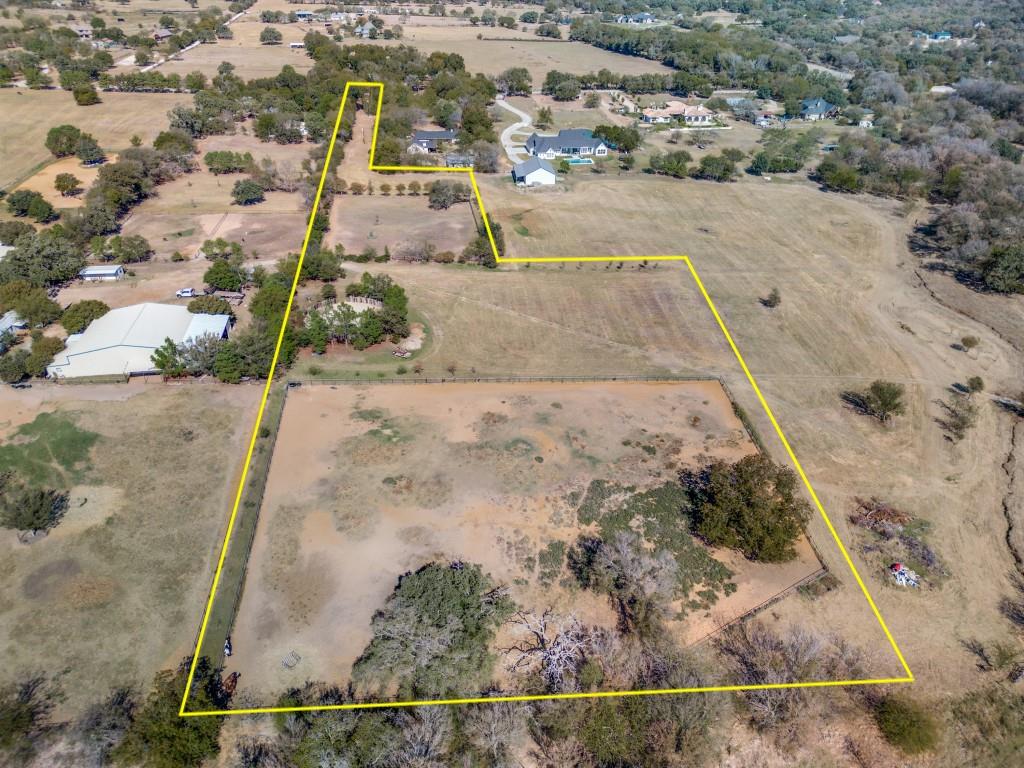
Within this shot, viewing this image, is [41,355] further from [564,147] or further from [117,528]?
[564,147]

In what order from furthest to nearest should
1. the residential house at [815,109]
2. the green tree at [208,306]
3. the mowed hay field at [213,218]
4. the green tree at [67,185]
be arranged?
the residential house at [815,109] < the green tree at [67,185] < the mowed hay field at [213,218] < the green tree at [208,306]

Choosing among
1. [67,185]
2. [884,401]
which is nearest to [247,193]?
[67,185]

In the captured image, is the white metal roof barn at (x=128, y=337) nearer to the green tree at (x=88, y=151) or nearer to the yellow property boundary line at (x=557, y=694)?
the yellow property boundary line at (x=557, y=694)

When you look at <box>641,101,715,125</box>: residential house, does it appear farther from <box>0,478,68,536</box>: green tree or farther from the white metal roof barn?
<box>0,478,68,536</box>: green tree

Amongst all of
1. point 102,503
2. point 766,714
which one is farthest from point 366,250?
point 766,714

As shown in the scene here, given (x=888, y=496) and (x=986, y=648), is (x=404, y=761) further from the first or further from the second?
(x=888, y=496)

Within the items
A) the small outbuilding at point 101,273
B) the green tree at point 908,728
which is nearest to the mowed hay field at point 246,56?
the small outbuilding at point 101,273

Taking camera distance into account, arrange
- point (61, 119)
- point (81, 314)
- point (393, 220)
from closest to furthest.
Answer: point (81, 314)
point (393, 220)
point (61, 119)
